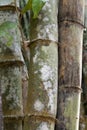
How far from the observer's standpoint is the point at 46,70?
1196mm

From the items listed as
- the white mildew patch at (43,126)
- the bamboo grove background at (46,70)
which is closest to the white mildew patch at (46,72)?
the bamboo grove background at (46,70)

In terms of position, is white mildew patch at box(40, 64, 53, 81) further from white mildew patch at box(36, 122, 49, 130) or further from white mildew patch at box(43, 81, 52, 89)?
white mildew patch at box(36, 122, 49, 130)

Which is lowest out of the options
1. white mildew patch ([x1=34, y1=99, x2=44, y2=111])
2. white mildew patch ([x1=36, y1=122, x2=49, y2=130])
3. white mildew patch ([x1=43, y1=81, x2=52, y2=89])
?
white mildew patch ([x1=36, y1=122, x2=49, y2=130])

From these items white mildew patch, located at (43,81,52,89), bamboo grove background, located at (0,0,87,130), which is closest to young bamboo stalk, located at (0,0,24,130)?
bamboo grove background, located at (0,0,87,130)

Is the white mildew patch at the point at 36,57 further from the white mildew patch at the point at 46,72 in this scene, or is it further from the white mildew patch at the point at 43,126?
the white mildew patch at the point at 43,126

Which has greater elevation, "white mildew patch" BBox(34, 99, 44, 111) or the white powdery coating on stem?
the white powdery coating on stem


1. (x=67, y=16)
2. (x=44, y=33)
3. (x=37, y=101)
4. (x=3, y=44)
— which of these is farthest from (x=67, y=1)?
(x=37, y=101)

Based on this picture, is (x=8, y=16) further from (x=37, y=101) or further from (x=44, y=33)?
(x=37, y=101)

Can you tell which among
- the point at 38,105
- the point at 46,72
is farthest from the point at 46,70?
the point at 38,105

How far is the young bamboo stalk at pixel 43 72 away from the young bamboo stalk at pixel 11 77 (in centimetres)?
4

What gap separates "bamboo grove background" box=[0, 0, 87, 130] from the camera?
45.8 inches

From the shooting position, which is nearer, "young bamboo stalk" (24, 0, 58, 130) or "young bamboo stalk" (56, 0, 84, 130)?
"young bamboo stalk" (24, 0, 58, 130)

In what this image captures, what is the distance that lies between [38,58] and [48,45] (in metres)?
0.06

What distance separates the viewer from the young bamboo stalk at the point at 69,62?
1.25 m
